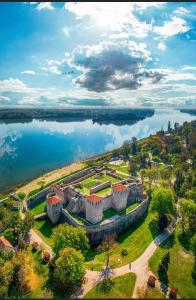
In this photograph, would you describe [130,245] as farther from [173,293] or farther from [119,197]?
[173,293]

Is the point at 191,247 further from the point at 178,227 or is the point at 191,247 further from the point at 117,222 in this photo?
the point at 117,222

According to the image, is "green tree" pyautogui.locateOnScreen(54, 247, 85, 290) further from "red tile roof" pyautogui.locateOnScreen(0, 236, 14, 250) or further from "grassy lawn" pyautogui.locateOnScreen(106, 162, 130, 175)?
"grassy lawn" pyautogui.locateOnScreen(106, 162, 130, 175)

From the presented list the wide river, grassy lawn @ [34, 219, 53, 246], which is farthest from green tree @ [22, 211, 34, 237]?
the wide river

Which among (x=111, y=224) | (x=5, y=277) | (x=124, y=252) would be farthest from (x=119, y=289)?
(x=5, y=277)

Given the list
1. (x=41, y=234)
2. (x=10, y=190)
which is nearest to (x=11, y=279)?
(x=41, y=234)

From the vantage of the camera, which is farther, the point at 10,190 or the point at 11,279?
the point at 10,190
